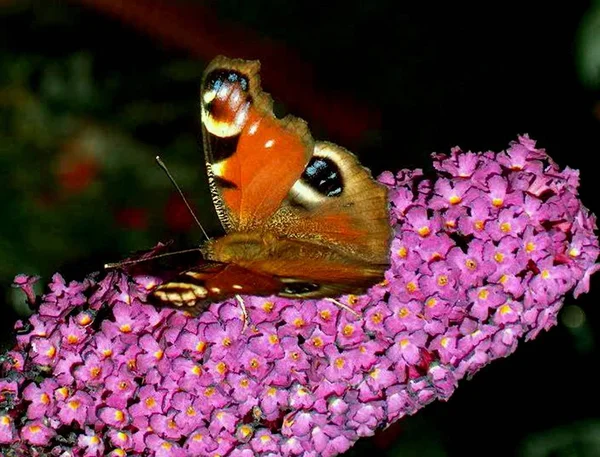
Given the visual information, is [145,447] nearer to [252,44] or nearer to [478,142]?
[478,142]

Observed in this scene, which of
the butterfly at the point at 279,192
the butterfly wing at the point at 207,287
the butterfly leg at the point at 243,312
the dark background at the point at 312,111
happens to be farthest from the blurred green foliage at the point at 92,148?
the butterfly wing at the point at 207,287

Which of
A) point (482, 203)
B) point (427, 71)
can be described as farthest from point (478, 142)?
point (482, 203)

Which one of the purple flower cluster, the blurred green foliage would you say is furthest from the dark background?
the purple flower cluster

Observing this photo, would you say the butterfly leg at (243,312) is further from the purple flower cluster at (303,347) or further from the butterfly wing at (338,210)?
the butterfly wing at (338,210)

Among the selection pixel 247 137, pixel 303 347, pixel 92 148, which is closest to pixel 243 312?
pixel 303 347

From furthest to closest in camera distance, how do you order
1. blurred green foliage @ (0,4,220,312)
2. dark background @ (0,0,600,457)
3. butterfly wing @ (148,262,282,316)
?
blurred green foliage @ (0,4,220,312), dark background @ (0,0,600,457), butterfly wing @ (148,262,282,316)

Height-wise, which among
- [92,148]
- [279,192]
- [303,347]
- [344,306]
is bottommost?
[92,148]

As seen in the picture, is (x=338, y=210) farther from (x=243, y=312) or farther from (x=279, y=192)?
(x=243, y=312)

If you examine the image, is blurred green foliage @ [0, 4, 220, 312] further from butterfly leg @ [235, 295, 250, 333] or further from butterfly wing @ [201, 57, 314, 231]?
butterfly leg @ [235, 295, 250, 333]
